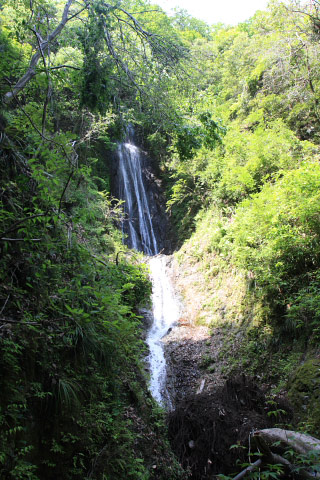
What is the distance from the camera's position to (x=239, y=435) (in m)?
4.61

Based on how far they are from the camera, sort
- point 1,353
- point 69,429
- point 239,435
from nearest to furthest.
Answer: point 1,353, point 69,429, point 239,435

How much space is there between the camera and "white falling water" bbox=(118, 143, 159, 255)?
1733 cm

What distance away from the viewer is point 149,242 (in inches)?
687

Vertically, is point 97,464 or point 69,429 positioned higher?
point 69,429

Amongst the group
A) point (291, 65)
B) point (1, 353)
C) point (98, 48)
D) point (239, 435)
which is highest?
point (291, 65)

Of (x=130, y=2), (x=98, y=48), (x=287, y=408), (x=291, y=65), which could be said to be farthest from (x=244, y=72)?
(x=287, y=408)

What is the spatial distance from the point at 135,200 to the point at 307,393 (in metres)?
15.4

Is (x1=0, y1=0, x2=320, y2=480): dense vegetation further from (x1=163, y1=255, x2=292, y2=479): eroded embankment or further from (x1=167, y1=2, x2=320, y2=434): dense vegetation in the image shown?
(x1=163, y1=255, x2=292, y2=479): eroded embankment

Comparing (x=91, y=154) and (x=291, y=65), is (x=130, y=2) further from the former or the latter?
(x=91, y=154)

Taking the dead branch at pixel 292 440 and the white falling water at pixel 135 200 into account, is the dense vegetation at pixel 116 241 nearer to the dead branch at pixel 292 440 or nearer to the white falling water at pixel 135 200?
the dead branch at pixel 292 440

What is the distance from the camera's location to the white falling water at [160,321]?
313 inches

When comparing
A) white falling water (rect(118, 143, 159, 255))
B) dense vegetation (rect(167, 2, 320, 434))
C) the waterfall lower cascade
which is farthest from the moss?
white falling water (rect(118, 143, 159, 255))

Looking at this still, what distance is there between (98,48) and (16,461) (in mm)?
5930

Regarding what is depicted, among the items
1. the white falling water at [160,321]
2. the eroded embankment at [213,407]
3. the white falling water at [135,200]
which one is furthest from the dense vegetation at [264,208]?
the white falling water at [135,200]
